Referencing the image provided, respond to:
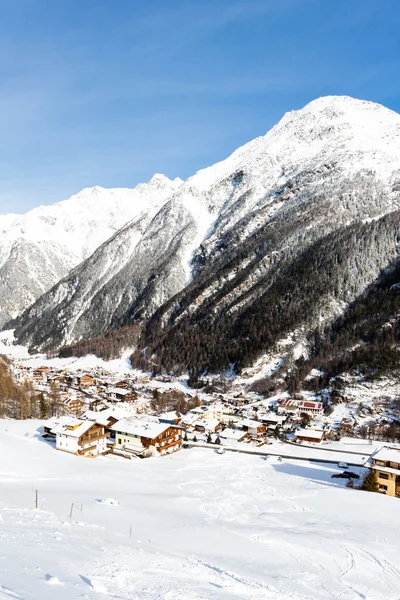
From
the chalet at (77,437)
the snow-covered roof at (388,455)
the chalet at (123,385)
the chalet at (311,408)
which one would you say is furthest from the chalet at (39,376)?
the snow-covered roof at (388,455)

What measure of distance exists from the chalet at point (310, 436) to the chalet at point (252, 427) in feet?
17.8

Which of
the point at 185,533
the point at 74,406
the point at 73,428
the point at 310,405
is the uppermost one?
the point at 185,533

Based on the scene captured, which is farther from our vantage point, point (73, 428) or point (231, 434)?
point (231, 434)

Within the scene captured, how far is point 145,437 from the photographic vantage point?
51.8m

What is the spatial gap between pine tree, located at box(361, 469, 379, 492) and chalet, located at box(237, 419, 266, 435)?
2733 cm

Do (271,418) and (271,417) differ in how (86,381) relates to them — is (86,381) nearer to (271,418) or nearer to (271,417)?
(271,417)

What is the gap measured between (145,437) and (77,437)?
8018mm

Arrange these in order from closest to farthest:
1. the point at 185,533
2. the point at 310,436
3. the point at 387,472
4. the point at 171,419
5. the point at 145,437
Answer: the point at 185,533
the point at 387,472
the point at 145,437
the point at 171,419
the point at 310,436

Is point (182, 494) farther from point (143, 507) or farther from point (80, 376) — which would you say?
point (80, 376)

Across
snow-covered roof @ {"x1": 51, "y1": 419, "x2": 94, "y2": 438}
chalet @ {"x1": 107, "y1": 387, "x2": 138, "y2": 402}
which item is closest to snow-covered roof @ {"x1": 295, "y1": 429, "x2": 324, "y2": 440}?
snow-covered roof @ {"x1": 51, "y1": 419, "x2": 94, "y2": 438}

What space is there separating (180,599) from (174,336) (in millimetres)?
131048

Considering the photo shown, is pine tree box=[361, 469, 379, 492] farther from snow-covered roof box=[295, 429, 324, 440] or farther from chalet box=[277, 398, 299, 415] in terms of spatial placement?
chalet box=[277, 398, 299, 415]

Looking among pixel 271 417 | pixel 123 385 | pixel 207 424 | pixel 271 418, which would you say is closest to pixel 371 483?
pixel 207 424

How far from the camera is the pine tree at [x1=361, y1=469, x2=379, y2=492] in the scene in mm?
41656
